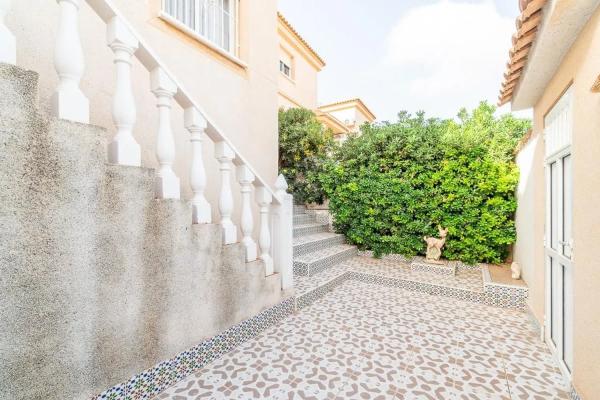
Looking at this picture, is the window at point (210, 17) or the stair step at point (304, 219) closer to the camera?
the window at point (210, 17)

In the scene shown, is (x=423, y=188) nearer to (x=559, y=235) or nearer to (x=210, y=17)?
(x=559, y=235)

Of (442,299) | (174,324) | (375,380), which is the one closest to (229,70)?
(174,324)

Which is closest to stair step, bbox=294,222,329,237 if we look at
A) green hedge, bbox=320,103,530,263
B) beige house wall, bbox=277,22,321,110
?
green hedge, bbox=320,103,530,263

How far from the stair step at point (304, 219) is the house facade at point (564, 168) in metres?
5.96

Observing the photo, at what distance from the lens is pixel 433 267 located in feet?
21.6

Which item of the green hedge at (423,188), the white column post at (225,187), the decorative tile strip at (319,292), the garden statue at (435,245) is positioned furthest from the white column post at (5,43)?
the garden statue at (435,245)

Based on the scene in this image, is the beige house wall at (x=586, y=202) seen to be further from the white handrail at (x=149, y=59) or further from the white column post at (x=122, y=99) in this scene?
the white column post at (x=122, y=99)

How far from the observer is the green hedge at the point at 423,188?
21.4 ft

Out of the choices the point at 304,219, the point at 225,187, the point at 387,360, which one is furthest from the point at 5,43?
the point at 304,219

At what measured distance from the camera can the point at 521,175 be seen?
592 cm

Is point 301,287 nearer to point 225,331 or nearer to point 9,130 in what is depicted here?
point 225,331

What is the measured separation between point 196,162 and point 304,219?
22.4 feet

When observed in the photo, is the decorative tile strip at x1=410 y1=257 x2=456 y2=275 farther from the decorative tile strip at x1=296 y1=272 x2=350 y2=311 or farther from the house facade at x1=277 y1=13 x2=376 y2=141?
the house facade at x1=277 y1=13 x2=376 y2=141

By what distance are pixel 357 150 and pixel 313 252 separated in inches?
129
